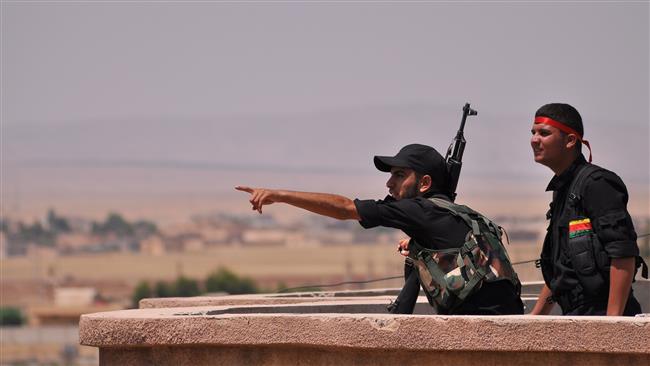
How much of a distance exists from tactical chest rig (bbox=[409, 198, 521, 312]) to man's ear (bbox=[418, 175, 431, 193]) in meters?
0.24

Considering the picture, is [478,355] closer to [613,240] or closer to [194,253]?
[613,240]

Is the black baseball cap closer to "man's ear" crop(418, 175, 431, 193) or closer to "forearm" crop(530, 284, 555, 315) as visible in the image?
"man's ear" crop(418, 175, 431, 193)

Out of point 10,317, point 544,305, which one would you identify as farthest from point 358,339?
point 10,317

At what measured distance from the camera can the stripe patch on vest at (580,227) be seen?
825 centimetres

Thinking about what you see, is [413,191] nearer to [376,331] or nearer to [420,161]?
[420,161]

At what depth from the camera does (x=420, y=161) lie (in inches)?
332

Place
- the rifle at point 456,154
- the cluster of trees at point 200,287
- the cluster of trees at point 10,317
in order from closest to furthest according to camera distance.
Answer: the rifle at point 456,154
the cluster of trees at point 200,287
the cluster of trees at point 10,317

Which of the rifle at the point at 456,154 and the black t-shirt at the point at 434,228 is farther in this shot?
the rifle at the point at 456,154

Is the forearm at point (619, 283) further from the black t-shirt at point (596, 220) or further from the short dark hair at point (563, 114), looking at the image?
the short dark hair at point (563, 114)

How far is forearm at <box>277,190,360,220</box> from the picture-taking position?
777 cm

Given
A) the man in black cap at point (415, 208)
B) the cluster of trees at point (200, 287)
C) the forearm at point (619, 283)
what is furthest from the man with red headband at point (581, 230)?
the cluster of trees at point (200, 287)

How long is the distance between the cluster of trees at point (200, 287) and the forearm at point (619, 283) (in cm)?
11955

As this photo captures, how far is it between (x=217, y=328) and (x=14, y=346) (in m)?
120

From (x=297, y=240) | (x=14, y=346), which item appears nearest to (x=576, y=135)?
(x=14, y=346)
